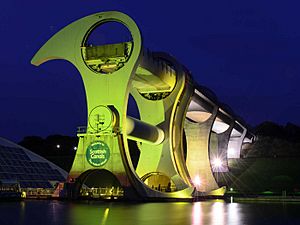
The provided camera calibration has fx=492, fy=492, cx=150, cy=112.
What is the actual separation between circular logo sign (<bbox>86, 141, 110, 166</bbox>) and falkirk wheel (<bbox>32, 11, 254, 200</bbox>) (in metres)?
0.07

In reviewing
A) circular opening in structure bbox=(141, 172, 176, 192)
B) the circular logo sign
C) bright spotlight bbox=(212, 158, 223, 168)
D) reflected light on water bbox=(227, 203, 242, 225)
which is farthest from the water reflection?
bright spotlight bbox=(212, 158, 223, 168)

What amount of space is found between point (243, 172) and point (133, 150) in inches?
1090

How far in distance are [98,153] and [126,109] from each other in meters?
3.87

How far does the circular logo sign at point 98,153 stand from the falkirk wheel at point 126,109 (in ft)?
0.24

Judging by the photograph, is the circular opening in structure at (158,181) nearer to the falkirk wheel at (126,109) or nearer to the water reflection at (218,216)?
the falkirk wheel at (126,109)

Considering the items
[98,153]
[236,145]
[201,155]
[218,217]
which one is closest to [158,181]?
[201,155]

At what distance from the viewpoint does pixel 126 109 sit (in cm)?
3681

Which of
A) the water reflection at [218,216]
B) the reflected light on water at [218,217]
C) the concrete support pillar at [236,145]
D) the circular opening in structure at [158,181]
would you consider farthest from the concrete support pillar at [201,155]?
the reflected light on water at [218,217]

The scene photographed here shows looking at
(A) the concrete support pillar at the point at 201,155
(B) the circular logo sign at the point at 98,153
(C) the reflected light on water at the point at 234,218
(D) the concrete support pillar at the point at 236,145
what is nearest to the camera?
(C) the reflected light on water at the point at 234,218

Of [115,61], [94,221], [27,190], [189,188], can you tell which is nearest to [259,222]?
[94,221]

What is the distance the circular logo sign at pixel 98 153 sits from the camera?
3612cm

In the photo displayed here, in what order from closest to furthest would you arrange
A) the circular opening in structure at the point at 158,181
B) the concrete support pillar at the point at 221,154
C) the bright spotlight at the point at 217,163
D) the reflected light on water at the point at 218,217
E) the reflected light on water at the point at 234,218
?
the reflected light on water at the point at 218,217 → the reflected light on water at the point at 234,218 → the circular opening in structure at the point at 158,181 → the bright spotlight at the point at 217,163 → the concrete support pillar at the point at 221,154

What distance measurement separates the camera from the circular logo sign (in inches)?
1422

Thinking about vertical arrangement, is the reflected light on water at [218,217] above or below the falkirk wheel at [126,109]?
below
